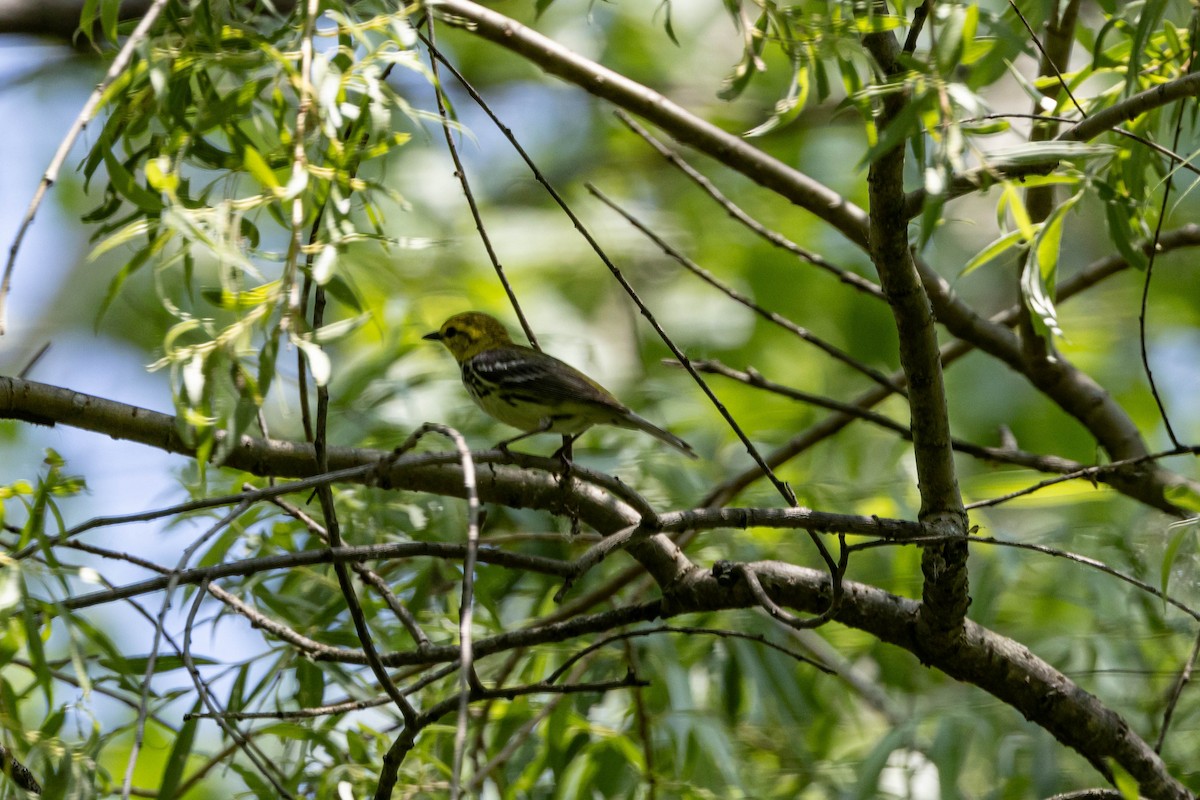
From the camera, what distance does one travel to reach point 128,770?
63.7 inches

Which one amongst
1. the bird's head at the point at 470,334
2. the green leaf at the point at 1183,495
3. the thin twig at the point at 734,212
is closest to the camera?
the green leaf at the point at 1183,495

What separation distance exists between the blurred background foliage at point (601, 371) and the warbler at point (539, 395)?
5.6 inches

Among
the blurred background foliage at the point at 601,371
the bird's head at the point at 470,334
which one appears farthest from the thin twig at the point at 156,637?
the bird's head at the point at 470,334

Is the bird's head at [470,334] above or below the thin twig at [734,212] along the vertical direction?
above

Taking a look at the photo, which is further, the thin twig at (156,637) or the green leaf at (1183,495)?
the green leaf at (1183,495)

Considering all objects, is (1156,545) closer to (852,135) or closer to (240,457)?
(240,457)

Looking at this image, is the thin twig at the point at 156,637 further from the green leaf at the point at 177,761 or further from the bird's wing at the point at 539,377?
the bird's wing at the point at 539,377

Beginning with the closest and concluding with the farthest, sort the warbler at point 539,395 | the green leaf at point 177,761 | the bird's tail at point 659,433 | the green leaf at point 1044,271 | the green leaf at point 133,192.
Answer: the green leaf at point 133,192, the green leaf at point 177,761, the green leaf at point 1044,271, the bird's tail at point 659,433, the warbler at point 539,395

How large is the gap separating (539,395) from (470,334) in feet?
3.40

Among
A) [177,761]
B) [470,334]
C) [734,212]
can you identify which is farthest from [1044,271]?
[470,334]

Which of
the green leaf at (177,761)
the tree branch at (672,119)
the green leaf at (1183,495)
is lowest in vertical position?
the green leaf at (177,761)

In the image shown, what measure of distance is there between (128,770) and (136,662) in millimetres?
1175

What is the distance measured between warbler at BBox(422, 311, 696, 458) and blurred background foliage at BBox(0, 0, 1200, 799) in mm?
143

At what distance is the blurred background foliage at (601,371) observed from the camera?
74.9 inches
